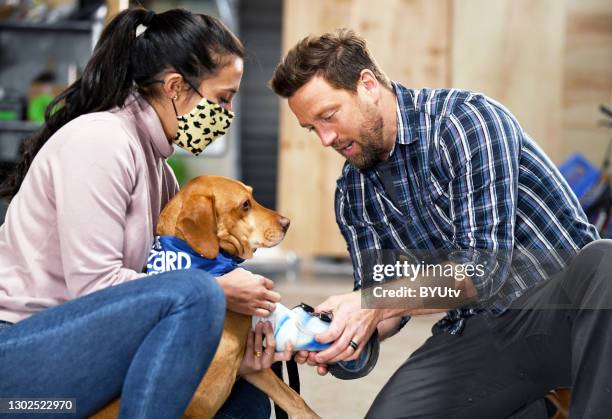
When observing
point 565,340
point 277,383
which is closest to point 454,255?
point 565,340

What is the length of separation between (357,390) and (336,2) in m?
3.40

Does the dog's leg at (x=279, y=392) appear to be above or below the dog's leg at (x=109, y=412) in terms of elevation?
below

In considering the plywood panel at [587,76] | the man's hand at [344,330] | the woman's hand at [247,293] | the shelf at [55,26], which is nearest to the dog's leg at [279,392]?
the man's hand at [344,330]

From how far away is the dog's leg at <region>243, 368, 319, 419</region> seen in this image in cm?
225

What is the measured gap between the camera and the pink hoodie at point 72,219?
1.77m

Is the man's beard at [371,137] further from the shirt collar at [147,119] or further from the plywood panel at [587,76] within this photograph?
the plywood panel at [587,76]

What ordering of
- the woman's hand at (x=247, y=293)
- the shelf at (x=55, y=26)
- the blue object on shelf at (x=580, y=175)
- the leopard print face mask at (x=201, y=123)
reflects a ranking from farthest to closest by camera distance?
the shelf at (x=55, y=26), the blue object on shelf at (x=580, y=175), the leopard print face mask at (x=201, y=123), the woman's hand at (x=247, y=293)

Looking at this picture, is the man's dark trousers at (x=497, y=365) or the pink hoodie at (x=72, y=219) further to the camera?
the man's dark trousers at (x=497, y=365)

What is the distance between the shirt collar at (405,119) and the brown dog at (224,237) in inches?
16.1

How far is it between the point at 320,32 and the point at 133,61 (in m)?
3.96

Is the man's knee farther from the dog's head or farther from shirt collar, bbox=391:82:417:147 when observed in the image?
the dog's head

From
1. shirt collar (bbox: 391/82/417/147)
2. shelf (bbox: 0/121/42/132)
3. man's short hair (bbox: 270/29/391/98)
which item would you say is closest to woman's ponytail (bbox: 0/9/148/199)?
man's short hair (bbox: 270/29/391/98)

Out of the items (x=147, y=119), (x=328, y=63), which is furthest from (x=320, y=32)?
(x=147, y=119)

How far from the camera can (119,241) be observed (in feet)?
6.02
